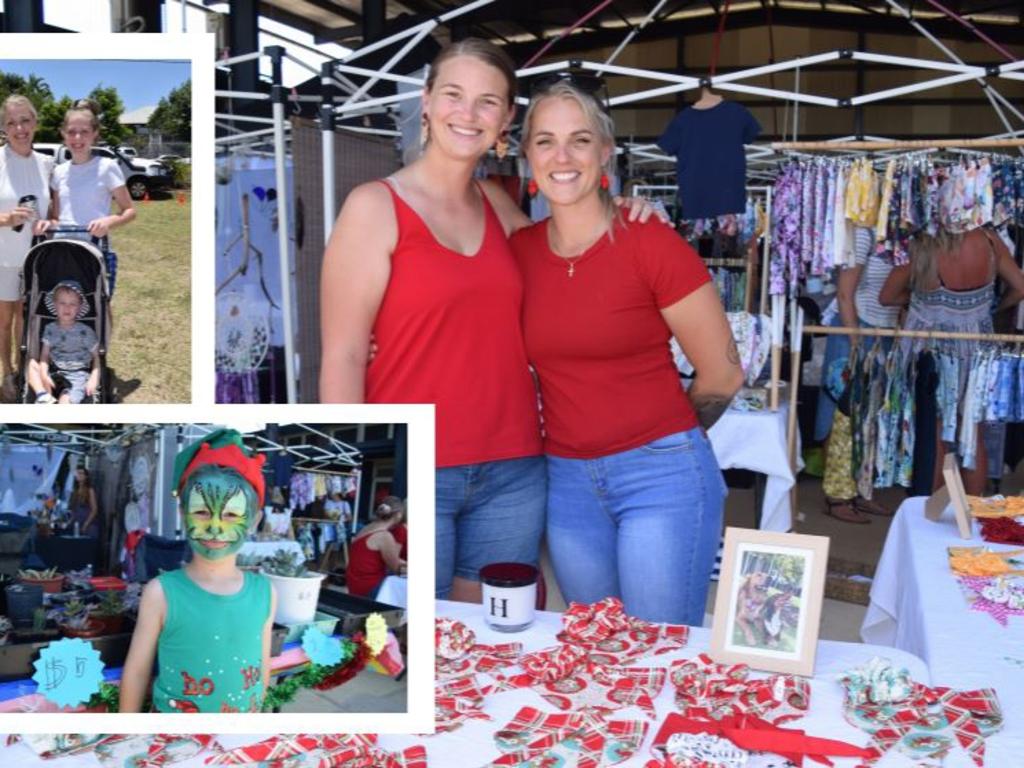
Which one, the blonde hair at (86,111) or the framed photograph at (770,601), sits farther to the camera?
the framed photograph at (770,601)

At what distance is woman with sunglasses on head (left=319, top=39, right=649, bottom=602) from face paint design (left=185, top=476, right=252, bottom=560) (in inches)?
25.1

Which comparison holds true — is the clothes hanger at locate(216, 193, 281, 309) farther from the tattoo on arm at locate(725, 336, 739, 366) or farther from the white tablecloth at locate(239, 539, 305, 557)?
the white tablecloth at locate(239, 539, 305, 557)

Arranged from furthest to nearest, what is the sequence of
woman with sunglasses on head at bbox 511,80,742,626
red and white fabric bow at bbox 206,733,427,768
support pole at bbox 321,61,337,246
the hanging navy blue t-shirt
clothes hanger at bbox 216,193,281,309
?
→ clothes hanger at bbox 216,193,281,309 → the hanging navy blue t-shirt → support pole at bbox 321,61,337,246 → woman with sunglasses on head at bbox 511,80,742,626 → red and white fabric bow at bbox 206,733,427,768

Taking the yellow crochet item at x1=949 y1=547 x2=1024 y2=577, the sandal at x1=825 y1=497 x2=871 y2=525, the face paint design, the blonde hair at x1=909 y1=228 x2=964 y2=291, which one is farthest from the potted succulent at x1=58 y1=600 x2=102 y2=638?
the sandal at x1=825 y1=497 x2=871 y2=525

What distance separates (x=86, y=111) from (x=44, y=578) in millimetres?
400

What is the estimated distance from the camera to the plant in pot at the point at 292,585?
2.85ft

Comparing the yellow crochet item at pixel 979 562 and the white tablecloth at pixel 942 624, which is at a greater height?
the yellow crochet item at pixel 979 562

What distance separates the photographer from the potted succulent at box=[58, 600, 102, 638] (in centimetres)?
88

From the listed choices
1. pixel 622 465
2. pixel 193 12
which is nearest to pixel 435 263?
pixel 622 465

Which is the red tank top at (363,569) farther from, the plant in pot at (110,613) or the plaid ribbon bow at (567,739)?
the plaid ribbon bow at (567,739)

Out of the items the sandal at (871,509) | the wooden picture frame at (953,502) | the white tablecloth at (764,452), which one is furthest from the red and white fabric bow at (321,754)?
the sandal at (871,509)

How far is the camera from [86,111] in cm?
90

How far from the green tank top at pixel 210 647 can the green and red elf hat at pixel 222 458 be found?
0.08 m

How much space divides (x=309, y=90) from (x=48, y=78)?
3302 millimetres
